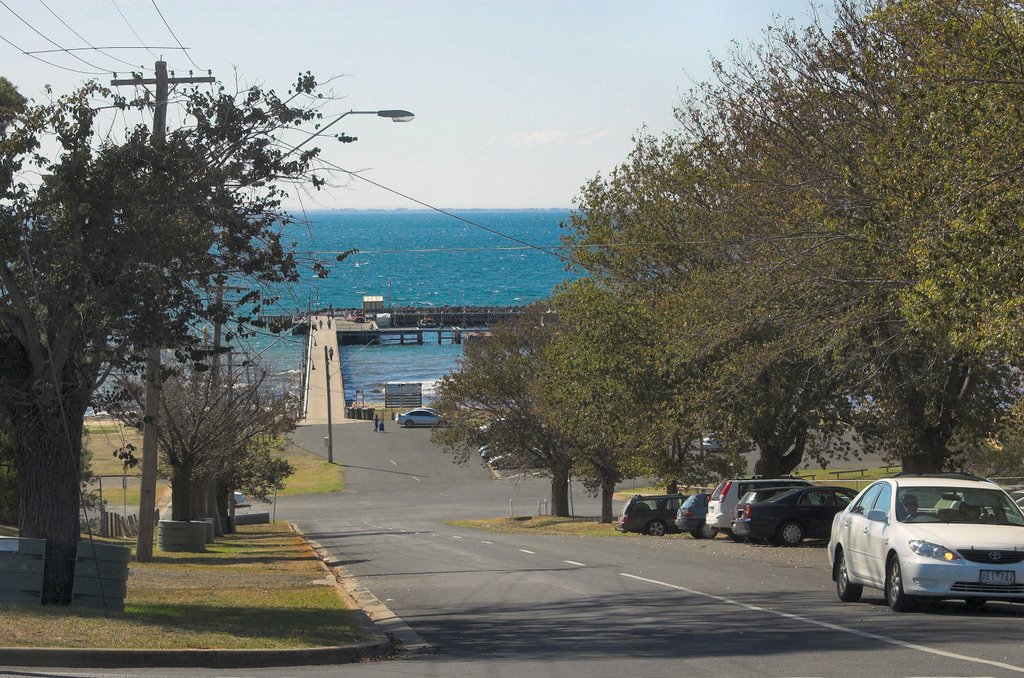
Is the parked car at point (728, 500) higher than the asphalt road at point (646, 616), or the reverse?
the parked car at point (728, 500)

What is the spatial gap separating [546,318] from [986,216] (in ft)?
129

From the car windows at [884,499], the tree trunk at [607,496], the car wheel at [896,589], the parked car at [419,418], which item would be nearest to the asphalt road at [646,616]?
the car wheel at [896,589]

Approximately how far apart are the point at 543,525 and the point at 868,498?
32.3 metres

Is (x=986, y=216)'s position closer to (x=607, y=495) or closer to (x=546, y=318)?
(x=607, y=495)

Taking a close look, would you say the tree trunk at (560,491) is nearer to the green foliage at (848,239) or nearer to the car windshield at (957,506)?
the green foliage at (848,239)

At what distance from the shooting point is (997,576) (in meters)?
13.0

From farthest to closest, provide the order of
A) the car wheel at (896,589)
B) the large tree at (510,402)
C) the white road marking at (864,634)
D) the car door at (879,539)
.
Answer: the large tree at (510,402) → the car door at (879,539) → the car wheel at (896,589) → the white road marking at (864,634)

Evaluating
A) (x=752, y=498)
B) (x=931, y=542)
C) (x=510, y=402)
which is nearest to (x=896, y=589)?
(x=931, y=542)

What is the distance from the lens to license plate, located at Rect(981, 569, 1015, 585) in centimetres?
1294

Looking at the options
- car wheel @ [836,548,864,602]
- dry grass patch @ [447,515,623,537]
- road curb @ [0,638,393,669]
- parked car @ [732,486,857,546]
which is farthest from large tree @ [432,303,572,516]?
road curb @ [0,638,393,669]

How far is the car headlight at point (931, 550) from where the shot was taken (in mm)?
13016

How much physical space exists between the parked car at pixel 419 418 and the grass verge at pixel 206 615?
54409mm

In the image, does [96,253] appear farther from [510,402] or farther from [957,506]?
[510,402]

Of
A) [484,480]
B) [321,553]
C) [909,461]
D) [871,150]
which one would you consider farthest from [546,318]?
[871,150]
